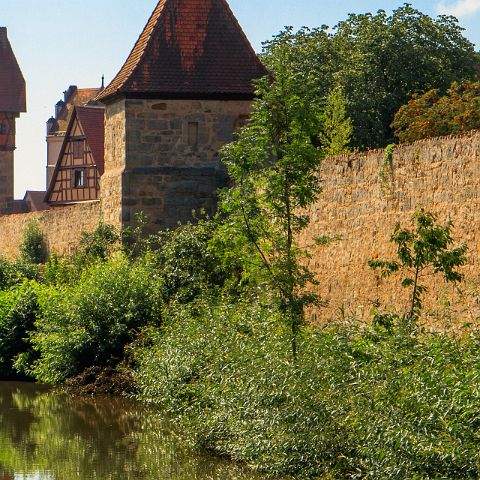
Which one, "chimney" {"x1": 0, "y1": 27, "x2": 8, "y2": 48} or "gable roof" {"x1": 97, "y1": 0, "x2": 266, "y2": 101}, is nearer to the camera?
"gable roof" {"x1": 97, "y1": 0, "x2": 266, "y2": 101}

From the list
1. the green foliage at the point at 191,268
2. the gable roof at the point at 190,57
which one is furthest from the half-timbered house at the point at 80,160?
the green foliage at the point at 191,268

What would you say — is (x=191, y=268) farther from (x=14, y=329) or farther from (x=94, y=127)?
(x=94, y=127)

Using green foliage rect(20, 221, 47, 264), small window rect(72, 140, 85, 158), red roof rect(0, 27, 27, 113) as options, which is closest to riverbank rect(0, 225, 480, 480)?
green foliage rect(20, 221, 47, 264)

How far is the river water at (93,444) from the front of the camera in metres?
12.0

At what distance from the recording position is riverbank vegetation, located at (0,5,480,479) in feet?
32.3

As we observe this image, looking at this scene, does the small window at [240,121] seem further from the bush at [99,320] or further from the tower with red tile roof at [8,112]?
the tower with red tile roof at [8,112]

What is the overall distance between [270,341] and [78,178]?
1304 inches

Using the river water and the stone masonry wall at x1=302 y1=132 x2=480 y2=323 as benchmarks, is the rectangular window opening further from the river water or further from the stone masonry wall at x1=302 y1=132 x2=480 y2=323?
the stone masonry wall at x1=302 y1=132 x2=480 y2=323

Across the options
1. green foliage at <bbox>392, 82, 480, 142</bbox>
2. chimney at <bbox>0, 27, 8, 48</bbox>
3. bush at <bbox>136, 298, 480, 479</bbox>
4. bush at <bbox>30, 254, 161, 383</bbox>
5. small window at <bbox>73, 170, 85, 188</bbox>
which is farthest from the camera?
chimney at <bbox>0, 27, 8, 48</bbox>

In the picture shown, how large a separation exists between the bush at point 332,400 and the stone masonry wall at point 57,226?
11957 mm

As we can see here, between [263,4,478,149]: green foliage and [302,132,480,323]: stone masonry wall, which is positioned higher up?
[263,4,478,149]: green foliage

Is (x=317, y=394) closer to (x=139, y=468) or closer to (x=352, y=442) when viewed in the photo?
(x=352, y=442)

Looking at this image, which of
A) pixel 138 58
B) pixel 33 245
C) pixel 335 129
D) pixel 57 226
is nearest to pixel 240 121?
pixel 138 58

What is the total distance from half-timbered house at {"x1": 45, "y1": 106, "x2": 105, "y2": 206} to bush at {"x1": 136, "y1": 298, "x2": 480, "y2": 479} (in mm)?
30233
